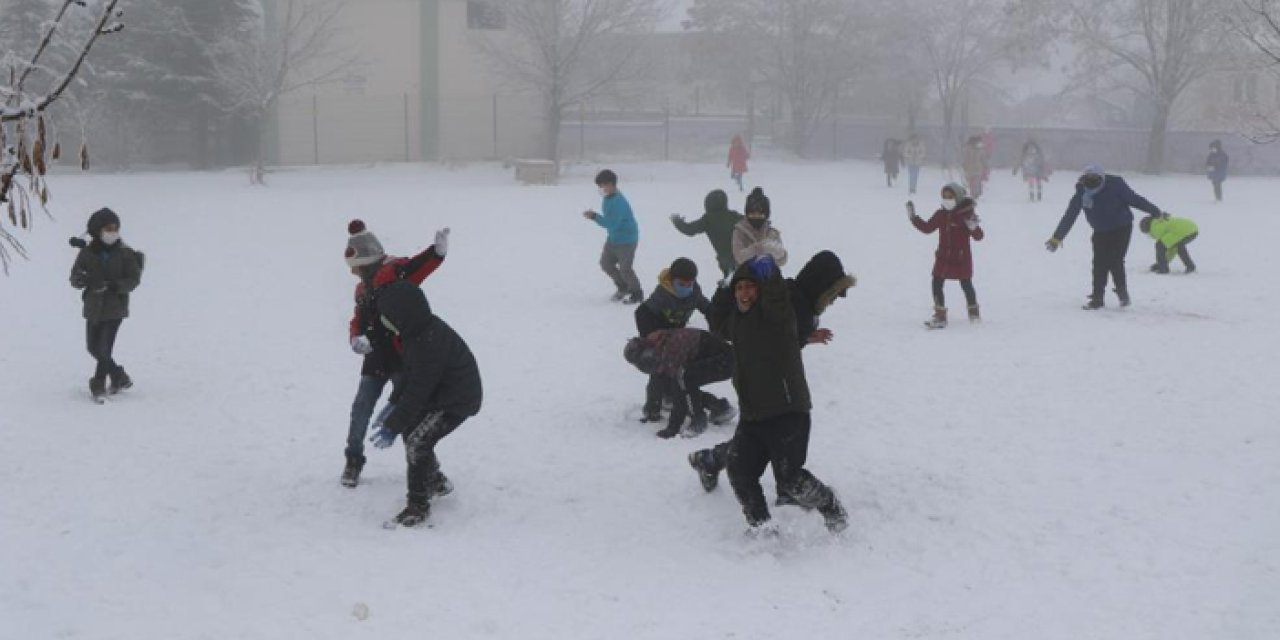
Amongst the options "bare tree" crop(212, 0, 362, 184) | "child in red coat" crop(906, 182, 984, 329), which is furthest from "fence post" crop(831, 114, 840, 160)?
"child in red coat" crop(906, 182, 984, 329)

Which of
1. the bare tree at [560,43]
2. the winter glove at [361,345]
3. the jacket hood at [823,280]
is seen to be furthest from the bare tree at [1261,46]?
the bare tree at [560,43]

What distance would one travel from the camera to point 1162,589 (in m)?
6.05

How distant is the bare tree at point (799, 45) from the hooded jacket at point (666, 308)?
130 ft

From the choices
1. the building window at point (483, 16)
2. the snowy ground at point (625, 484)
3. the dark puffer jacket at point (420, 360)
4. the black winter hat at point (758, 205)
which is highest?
the building window at point (483, 16)

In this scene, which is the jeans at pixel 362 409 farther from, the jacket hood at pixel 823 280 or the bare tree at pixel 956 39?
the bare tree at pixel 956 39

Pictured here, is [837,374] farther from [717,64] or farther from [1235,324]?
[717,64]

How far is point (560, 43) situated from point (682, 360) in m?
31.0

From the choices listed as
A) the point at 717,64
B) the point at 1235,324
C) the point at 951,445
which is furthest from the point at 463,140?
the point at 951,445

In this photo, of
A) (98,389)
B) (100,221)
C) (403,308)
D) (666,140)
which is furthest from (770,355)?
(666,140)

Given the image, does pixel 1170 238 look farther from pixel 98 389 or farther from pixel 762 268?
pixel 98 389

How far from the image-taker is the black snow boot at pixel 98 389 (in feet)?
32.8

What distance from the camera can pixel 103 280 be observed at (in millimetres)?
9812

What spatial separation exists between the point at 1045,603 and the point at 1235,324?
8.26 meters

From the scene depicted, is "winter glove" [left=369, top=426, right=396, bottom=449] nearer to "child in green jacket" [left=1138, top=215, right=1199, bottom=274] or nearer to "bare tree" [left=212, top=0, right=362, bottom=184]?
"child in green jacket" [left=1138, top=215, right=1199, bottom=274]
